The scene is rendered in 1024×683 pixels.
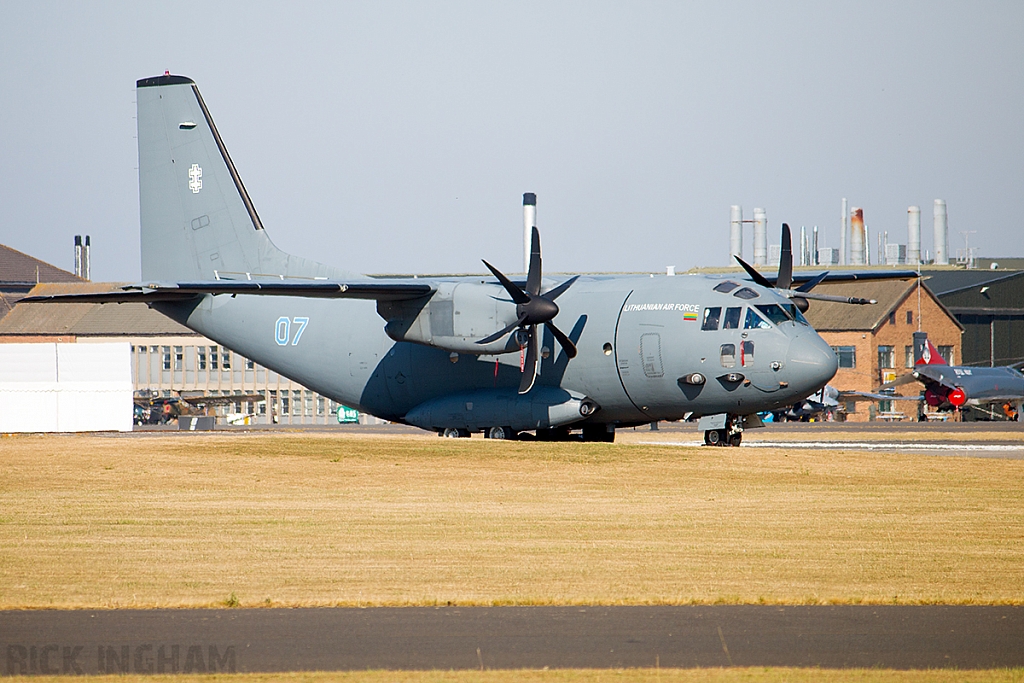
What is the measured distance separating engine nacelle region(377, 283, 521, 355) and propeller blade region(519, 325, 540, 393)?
33 centimetres

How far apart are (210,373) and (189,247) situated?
65023mm

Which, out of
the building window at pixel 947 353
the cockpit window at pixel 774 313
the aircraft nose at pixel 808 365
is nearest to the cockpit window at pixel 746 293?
the cockpit window at pixel 774 313

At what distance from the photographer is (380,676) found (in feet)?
29.1

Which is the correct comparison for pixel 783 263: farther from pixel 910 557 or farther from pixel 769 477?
pixel 910 557

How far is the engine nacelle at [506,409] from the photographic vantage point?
30.7 meters

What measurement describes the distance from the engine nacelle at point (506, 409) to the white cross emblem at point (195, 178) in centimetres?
1058

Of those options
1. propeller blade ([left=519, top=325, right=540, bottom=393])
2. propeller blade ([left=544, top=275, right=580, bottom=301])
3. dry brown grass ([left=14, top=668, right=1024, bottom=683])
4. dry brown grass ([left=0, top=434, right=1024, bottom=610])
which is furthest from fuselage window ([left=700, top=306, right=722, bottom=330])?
dry brown grass ([left=14, top=668, right=1024, bottom=683])

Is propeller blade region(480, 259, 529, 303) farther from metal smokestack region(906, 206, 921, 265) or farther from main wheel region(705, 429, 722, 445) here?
metal smokestack region(906, 206, 921, 265)

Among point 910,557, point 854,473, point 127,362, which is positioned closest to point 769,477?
point 854,473

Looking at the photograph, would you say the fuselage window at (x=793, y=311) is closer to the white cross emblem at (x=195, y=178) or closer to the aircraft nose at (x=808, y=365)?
the aircraft nose at (x=808, y=365)

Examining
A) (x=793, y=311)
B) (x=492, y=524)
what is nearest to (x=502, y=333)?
(x=793, y=311)

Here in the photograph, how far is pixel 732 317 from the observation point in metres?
29.3

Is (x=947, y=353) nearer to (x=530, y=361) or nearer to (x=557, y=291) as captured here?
(x=557, y=291)

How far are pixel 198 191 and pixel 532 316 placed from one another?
44.6 feet
